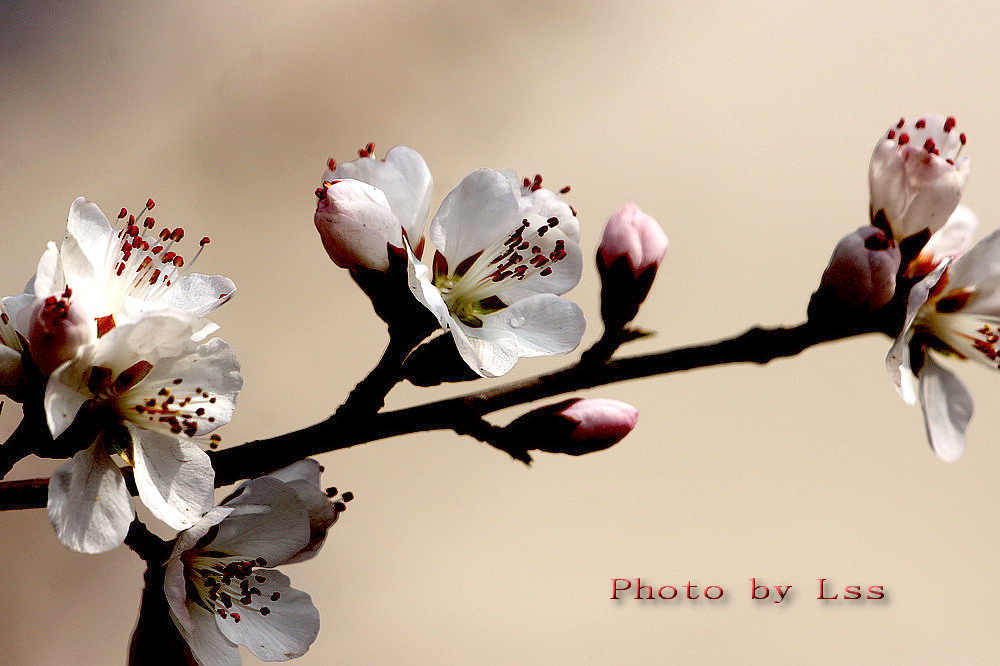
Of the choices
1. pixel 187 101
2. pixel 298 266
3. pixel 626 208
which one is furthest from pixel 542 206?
pixel 187 101

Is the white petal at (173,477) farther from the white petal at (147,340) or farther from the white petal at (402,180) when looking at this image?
the white petal at (402,180)

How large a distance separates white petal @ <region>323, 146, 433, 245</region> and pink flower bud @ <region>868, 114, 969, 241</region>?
0.27 meters

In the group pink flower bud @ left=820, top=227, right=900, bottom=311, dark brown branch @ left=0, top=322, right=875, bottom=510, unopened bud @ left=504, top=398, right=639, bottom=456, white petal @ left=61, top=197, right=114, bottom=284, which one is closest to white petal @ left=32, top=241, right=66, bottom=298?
white petal @ left=61, top=197, right=114, bottom=284

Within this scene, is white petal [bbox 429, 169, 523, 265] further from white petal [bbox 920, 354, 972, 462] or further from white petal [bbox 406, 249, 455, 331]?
white petal [bbox 920, 354, 972, 462]

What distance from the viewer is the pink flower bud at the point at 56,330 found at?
15.8 inches

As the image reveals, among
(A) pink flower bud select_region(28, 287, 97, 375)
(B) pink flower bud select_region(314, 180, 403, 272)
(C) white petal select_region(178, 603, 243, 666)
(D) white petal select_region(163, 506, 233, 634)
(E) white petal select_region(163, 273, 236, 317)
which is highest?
(B) pink flower bud select_region(314, 180, 403, 272)

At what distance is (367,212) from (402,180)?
6 cm


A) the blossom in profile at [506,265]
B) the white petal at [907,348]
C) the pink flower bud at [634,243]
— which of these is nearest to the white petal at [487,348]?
the blossom in profile at [506,265]

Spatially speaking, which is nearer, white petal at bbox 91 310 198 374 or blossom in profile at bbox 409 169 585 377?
white petal at bbox 91 310 198 374

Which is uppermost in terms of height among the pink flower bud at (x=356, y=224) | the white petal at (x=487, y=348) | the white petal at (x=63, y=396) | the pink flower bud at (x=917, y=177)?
the pink flower bud at (x=917, y=177)

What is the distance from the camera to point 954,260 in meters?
0.57

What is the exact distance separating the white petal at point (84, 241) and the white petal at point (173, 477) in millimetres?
79

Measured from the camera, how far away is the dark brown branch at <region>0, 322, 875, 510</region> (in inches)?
19.8

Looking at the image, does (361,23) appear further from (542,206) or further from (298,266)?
(542,206)
